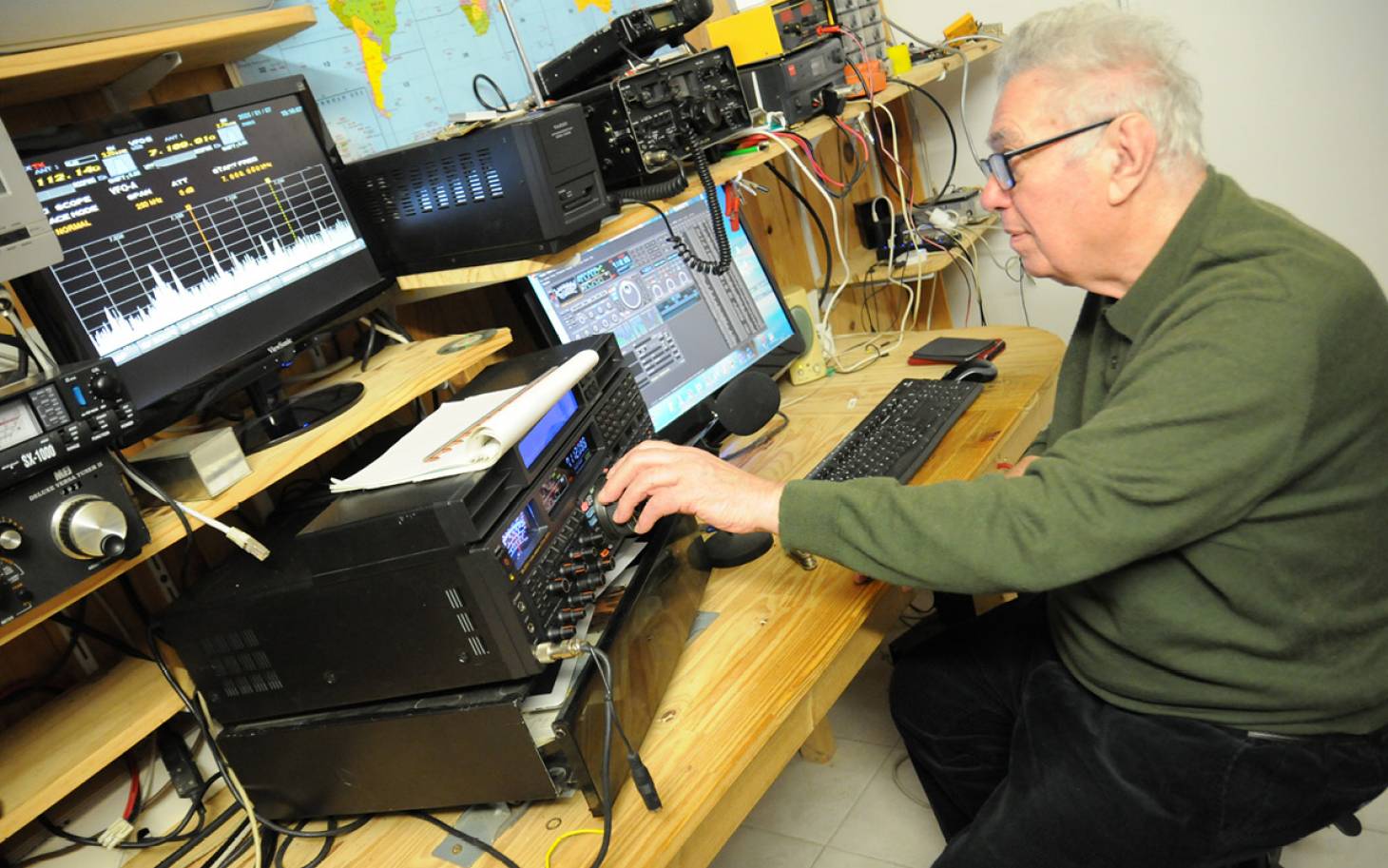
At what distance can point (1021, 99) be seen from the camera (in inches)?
47.5

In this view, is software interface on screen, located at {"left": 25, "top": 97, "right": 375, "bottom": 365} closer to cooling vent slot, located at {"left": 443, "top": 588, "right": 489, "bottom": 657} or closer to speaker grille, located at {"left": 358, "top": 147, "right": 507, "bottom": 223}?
speaker grille, located at {"left": 358, "top": 147, "right": 507, "bottom": 223}

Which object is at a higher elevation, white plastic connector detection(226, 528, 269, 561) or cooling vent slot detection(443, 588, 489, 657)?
A: white plastic connector detection(226, 528, 269, 561)

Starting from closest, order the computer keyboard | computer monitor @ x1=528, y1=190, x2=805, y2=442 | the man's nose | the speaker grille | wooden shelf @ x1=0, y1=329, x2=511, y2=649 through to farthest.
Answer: wooden shelf @ x1=0, y1=329, x2=511, y2=649, the man's nose, the speaker grille, the computer keyboard, computer monitor @ x1=528, y1=190, x2=805, y2=442

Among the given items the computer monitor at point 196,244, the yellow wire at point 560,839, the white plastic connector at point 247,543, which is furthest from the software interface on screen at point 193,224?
the yellow wire at point 560,839

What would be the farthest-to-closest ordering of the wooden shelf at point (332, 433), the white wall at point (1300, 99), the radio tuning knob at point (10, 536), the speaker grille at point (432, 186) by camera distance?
1. the white wall at point (1300, 99)
2. the speaker grille at point (432, 186)
3. the wooden shelf at point (332, 433)
4. the radio tuning knob at point (10, 536)

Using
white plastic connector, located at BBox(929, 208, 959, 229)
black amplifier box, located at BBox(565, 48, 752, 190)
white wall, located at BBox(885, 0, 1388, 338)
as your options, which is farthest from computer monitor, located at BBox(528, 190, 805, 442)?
white wall, located at BBox(885, 0, 1388, 338)

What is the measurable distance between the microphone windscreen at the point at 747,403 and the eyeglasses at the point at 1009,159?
55cm

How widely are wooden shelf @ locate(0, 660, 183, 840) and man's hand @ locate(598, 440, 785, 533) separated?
577 millimetres

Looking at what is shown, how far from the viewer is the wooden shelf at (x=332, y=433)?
0.94 metres

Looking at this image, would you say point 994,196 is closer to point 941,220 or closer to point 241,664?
point 241,664

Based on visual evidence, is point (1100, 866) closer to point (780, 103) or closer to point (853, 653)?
point (853, 653)

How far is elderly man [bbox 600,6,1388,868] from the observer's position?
1.03 m

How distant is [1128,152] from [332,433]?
1.01 metres

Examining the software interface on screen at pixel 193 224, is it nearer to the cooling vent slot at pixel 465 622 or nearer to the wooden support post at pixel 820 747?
the cooling vent slot at pixel 465 622
